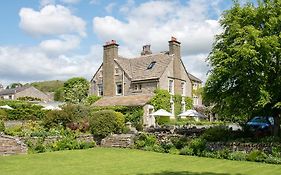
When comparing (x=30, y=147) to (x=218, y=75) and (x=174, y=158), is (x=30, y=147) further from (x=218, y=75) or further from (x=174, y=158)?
(x=218, y=75)

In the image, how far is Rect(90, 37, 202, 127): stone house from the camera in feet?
147

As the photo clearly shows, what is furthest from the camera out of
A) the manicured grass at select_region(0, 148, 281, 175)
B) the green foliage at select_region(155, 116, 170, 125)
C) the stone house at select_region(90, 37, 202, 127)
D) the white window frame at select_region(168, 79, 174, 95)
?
the white window frame at select_region(168, 79, 174, 95)

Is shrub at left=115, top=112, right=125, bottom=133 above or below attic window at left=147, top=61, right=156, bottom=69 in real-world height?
below

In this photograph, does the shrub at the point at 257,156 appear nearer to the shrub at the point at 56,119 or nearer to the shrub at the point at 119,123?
the shrub at the point at 119,123

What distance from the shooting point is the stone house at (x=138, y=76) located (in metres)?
44.7

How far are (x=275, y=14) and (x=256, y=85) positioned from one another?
13.0 ft

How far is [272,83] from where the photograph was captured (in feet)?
64.7

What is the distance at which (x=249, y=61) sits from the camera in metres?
19.2

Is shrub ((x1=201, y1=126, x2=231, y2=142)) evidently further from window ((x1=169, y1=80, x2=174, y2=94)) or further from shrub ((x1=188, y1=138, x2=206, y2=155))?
window ((x1=169, y1=80, x2=174, y2=94))

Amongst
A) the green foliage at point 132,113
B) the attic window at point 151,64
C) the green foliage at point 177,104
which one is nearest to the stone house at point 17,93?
the attic window at point 151,64

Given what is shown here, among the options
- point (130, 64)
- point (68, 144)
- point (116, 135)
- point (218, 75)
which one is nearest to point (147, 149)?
point (116, 135)

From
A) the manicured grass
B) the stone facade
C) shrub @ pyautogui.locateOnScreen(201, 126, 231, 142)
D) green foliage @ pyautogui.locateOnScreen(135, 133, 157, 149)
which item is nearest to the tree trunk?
shrub @ pyautogui.locateOnScreen(201, 126, 231, 142)

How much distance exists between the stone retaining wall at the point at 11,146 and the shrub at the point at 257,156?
1259 cm

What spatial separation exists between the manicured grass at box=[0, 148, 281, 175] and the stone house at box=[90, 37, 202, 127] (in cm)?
2373
